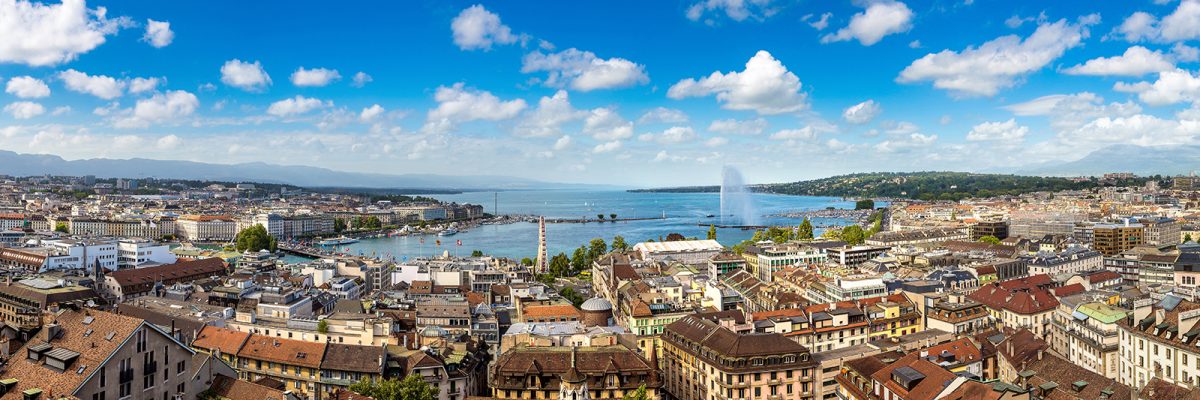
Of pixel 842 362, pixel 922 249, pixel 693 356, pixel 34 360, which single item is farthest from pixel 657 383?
Result: pixel 922 249

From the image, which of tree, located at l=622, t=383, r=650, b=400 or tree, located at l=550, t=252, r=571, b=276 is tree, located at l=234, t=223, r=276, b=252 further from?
tree, located at l=622, t=383, r=650, b=400

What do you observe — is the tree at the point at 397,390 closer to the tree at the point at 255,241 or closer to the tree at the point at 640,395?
the tree at the point at 640,395

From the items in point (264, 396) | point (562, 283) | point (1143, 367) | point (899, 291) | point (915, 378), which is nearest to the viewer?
point (264, 396)

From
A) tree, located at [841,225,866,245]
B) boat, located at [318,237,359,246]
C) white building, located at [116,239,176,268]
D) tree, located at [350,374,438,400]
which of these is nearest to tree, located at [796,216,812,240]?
tree, located at [841,225,866,245]

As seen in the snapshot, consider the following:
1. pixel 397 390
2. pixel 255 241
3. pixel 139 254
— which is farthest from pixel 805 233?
pixel 397 390

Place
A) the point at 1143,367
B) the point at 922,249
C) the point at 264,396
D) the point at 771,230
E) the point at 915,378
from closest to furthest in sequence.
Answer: the point at 264,396 → the point at 915,378 → the point at 1143,367 → the point at 922,249 → the point at 771,230

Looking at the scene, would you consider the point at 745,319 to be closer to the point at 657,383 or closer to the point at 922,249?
the point at 657,383

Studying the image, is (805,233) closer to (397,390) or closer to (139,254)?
(139,254)
